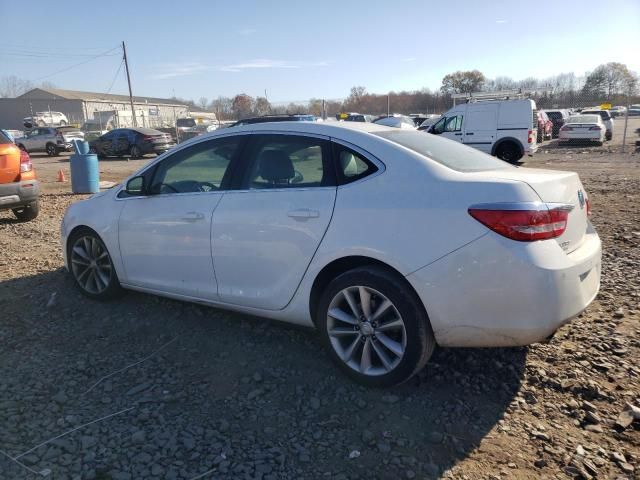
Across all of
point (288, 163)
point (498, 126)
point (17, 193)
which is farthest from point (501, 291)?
point (498, 126)

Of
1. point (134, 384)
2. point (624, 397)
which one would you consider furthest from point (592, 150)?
point (134, 384)

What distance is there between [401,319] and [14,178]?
279 inches

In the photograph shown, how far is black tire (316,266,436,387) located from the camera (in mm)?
2875

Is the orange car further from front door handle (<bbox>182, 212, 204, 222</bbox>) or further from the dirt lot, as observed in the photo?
front door handle (<bbox>182, 212, 204, 222</bbox>)

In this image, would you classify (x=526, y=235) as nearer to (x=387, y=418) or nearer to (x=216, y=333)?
(x=387, y=418)

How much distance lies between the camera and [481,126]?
55.9 feet

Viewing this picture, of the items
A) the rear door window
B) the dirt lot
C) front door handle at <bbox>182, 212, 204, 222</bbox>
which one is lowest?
the dirt lot

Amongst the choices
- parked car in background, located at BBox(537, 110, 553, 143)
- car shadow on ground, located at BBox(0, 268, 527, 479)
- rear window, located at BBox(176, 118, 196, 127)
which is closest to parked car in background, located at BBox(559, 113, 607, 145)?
parked car in background, located at BBox(537, 110, 553, 143)

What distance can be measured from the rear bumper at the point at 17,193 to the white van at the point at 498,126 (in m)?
13.3

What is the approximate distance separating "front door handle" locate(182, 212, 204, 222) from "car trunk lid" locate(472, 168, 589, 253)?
2029 millimetres

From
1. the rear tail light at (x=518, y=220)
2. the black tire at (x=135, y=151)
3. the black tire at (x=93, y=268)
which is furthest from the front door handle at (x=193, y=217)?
the black tire at (x=135, y=151)

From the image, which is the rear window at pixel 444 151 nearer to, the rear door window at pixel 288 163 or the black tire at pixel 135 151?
the rear door window at pixel 288 163

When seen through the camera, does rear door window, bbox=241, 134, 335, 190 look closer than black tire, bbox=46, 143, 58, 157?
Yes

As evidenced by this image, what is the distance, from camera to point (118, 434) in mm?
2766
